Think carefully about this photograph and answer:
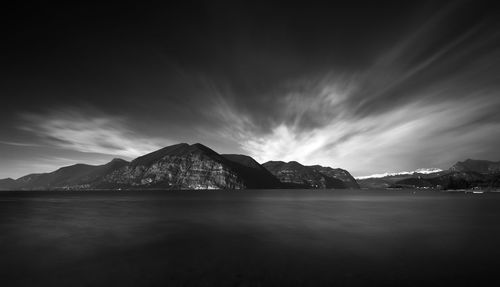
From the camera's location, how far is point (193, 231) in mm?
46438

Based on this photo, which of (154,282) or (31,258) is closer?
(154,282)

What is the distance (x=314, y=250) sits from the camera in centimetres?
3148

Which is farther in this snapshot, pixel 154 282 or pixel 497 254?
pixel 497 254

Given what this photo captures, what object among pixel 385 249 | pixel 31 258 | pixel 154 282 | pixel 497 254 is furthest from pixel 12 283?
pixel 497 254

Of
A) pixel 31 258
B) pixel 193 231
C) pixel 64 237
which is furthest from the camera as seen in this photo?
pixel 193 231

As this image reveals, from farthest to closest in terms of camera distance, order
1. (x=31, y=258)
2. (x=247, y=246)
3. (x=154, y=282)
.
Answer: (x=247, y=246) < (x=31, y=258) < (x=154, y=282)

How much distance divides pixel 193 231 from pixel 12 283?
90.6 ft

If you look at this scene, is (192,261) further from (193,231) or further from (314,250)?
(193,231)

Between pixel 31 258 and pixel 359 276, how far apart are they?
1372 inches

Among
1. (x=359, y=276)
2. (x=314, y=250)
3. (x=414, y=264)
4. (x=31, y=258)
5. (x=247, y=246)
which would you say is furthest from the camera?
(x=247, y=246)

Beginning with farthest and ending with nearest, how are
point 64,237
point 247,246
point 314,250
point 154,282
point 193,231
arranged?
point 193,231 → point 64,237 → point 247,246 → point 314,250 → point 154,282

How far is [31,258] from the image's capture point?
2847 cm

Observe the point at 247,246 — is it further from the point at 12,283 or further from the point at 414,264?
the point at 12,283

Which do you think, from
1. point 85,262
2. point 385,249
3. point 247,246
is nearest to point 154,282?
point 85,262
